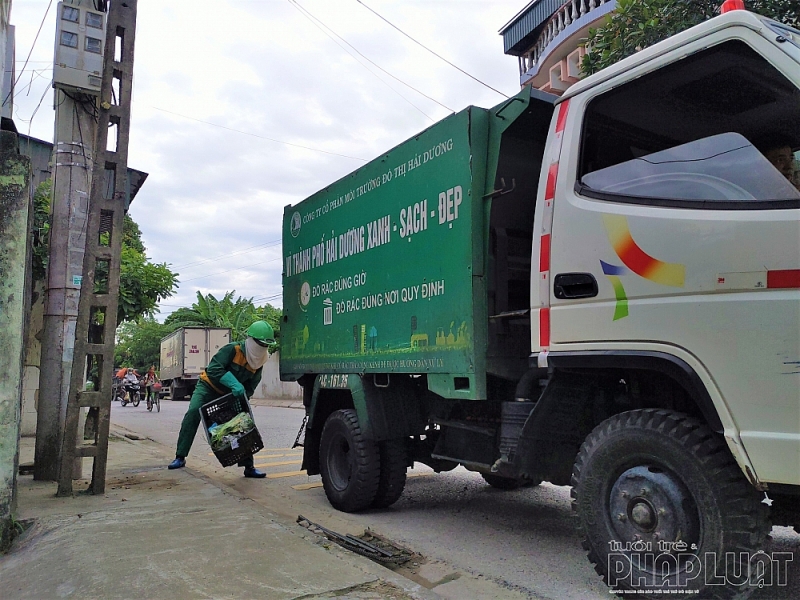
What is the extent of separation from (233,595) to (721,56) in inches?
138

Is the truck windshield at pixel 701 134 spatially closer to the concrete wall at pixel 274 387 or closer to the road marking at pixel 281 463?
the road marking at pixel 281 463

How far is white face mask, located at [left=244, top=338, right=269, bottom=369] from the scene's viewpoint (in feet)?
24.0

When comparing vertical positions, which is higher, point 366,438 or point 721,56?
point 721,56

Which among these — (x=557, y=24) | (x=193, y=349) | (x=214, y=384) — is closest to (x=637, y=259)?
(x=214, y=384)

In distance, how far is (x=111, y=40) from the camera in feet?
19.9

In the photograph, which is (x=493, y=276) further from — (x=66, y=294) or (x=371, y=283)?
(x=66, y=294)

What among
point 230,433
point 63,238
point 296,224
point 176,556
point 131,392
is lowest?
point 176,556

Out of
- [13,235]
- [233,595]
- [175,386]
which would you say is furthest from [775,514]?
[175,386]

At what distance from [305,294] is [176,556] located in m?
3.10

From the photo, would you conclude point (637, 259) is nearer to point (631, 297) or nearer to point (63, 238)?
point (631, 297)

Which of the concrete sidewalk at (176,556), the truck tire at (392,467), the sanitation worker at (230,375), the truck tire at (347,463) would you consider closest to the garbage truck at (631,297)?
the truck tire at (392,467)

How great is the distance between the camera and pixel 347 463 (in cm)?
556

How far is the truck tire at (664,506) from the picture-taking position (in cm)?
265

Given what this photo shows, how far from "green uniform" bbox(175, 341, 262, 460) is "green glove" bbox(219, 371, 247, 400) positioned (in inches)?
2.0
